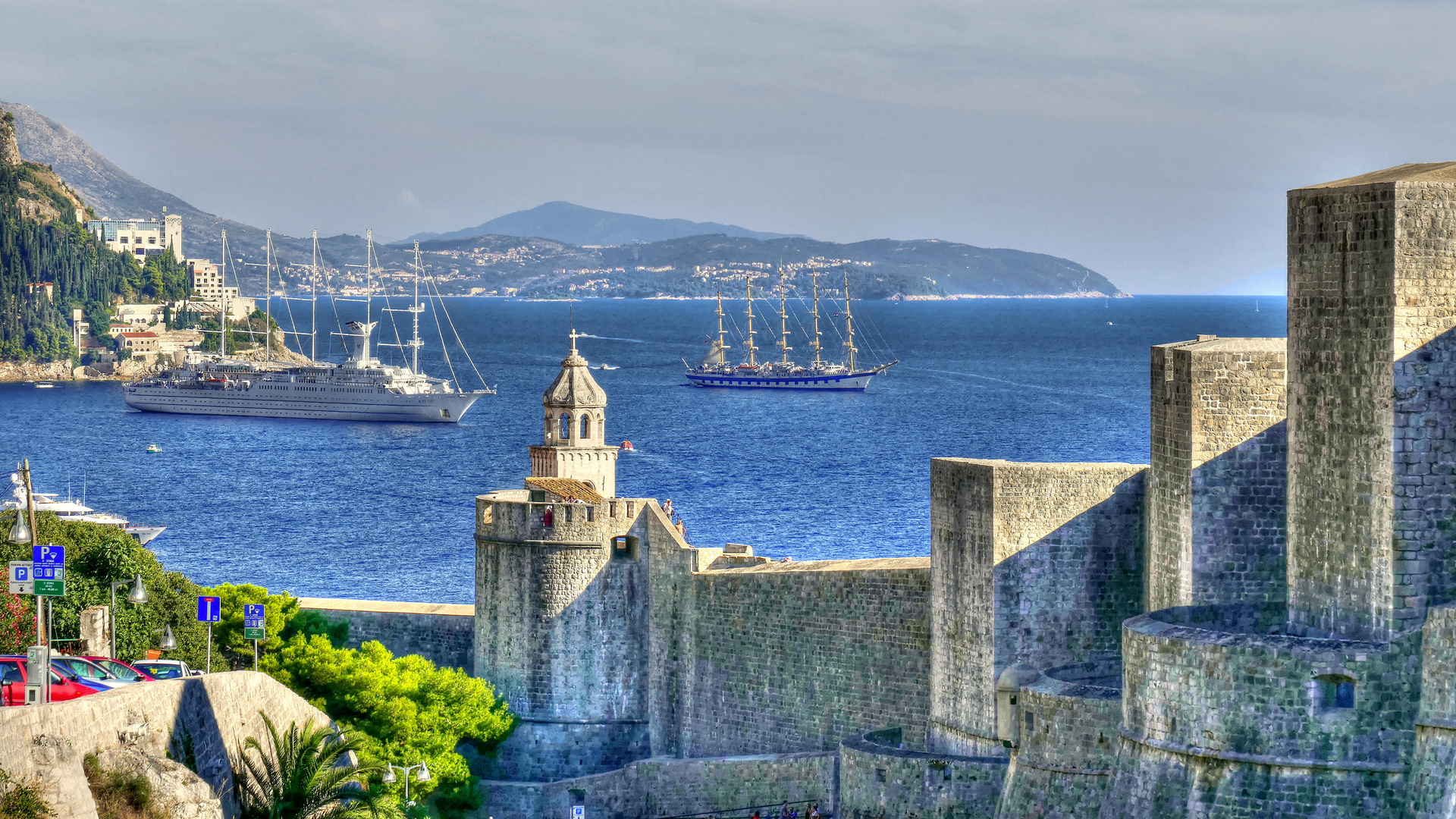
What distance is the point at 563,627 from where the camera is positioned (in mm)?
48969

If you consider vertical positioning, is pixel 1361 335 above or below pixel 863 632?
above

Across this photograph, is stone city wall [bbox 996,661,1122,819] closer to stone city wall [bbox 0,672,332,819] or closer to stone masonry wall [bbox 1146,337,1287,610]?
stone masonry wall [bbox 1146,337,1287,610]

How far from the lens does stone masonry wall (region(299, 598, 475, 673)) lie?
52250 mm

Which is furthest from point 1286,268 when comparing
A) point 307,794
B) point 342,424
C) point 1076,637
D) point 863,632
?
point 342,424

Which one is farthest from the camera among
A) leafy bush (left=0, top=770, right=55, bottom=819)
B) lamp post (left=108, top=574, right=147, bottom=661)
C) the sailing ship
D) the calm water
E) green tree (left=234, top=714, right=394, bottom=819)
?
the sailing ship

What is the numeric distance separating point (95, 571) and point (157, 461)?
9672cm

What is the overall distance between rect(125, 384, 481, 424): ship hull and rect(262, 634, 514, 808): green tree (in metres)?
122

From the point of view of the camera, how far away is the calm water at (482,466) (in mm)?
94375

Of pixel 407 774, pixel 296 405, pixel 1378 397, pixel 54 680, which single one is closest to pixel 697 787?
pixel 407 774

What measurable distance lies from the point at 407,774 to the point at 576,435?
41.0ft

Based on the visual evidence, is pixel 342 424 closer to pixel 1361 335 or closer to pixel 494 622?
pixel 494 622

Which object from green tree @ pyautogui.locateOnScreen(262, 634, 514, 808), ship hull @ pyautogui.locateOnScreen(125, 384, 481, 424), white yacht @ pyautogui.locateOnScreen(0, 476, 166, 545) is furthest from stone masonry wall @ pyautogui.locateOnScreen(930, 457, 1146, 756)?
ship hull @ pyautogui.locateOnScreen(125, 384, 481, 424)

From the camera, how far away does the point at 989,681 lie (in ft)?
127

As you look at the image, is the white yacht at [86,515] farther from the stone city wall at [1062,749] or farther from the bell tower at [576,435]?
the stone city wall at [1062,749]
